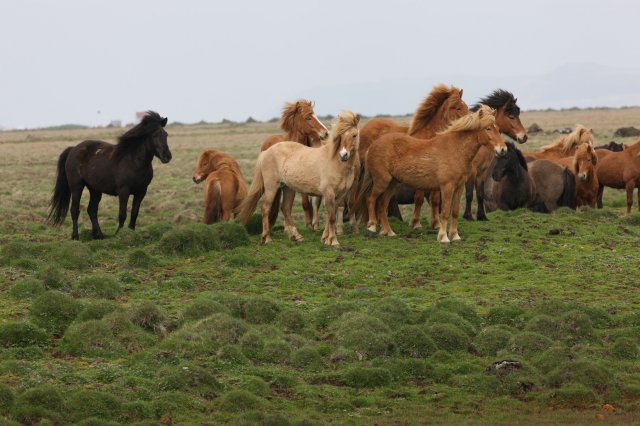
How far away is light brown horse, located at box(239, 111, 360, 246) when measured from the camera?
14227 mm

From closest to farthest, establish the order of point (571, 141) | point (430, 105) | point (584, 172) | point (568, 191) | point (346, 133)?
point (346, 133) < point (430, 105) < point (584, 172) < point (568, 191) < point (571, 141)

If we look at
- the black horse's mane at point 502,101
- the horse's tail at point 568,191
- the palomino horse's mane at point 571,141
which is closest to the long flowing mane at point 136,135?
the black horse's mane at point 502,101

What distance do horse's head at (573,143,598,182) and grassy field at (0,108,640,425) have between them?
372cm

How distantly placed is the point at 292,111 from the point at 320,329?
7.05m

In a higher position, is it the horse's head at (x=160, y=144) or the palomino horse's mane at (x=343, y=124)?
the palomino horse's mane at (x=343, y=124)

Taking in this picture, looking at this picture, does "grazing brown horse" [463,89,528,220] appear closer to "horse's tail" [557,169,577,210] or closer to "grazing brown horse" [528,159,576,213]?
"grazing brown horse" [528,159,576,213]

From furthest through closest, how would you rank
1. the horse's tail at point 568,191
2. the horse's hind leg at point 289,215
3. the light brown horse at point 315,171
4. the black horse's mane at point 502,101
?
1. the horse's tail at point 568,191
2. the black horse's mane at point 502,101
3. the horse's hind leg at point 289,215
4. the light brown horse at point 315,171

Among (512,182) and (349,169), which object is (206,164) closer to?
(349,169)

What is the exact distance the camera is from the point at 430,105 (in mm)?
16328

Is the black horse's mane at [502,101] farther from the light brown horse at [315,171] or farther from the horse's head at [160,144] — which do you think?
the horse's head at [160,144]

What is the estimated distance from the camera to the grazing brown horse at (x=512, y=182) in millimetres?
18578

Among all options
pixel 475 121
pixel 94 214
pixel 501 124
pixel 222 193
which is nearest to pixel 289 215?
pixel 222 193

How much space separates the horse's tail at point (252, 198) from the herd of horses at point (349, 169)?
0.02 m

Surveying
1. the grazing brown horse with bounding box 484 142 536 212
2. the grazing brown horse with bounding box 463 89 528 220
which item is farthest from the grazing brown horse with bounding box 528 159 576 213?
the grazing brown horse with bounding box 463 89 528 220
